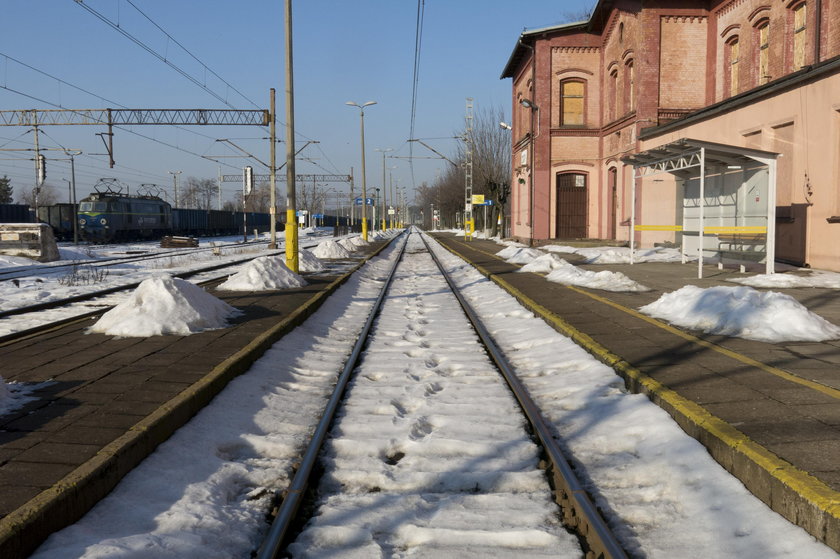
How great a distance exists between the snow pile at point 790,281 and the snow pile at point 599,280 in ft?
6.83

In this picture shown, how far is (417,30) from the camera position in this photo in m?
18.3

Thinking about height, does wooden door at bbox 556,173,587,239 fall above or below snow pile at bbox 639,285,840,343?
above

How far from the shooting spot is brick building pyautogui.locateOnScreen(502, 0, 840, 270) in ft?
49.9

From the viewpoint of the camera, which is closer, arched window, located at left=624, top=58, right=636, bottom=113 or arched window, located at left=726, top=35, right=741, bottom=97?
arched window, located at left=726, top=35, right=741, bottom=97

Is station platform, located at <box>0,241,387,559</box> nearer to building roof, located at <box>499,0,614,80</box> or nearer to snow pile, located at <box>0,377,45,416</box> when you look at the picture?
snow pile, located at <box>0,377,45,416</box>

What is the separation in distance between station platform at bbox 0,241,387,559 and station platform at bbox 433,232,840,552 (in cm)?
355

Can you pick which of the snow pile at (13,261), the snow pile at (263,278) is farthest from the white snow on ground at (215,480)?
the snow pile at (13,261)

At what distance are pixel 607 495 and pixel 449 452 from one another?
1098mm

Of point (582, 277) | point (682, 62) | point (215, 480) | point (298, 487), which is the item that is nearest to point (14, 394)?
point (215, 480)

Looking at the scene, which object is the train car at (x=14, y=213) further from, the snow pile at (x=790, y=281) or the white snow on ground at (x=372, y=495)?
the snow pile at (x=790, y=281)

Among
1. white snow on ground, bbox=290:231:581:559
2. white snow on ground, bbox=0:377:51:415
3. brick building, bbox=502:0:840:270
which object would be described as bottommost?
white snow on ground, bbox=290:231:581:559

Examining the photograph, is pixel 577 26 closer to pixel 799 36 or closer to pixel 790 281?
pixel 799 36

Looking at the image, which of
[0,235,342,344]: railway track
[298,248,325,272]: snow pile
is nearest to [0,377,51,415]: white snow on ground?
[0,235,342,344]: railway track

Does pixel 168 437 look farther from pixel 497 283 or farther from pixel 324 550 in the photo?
pixel 497 283
